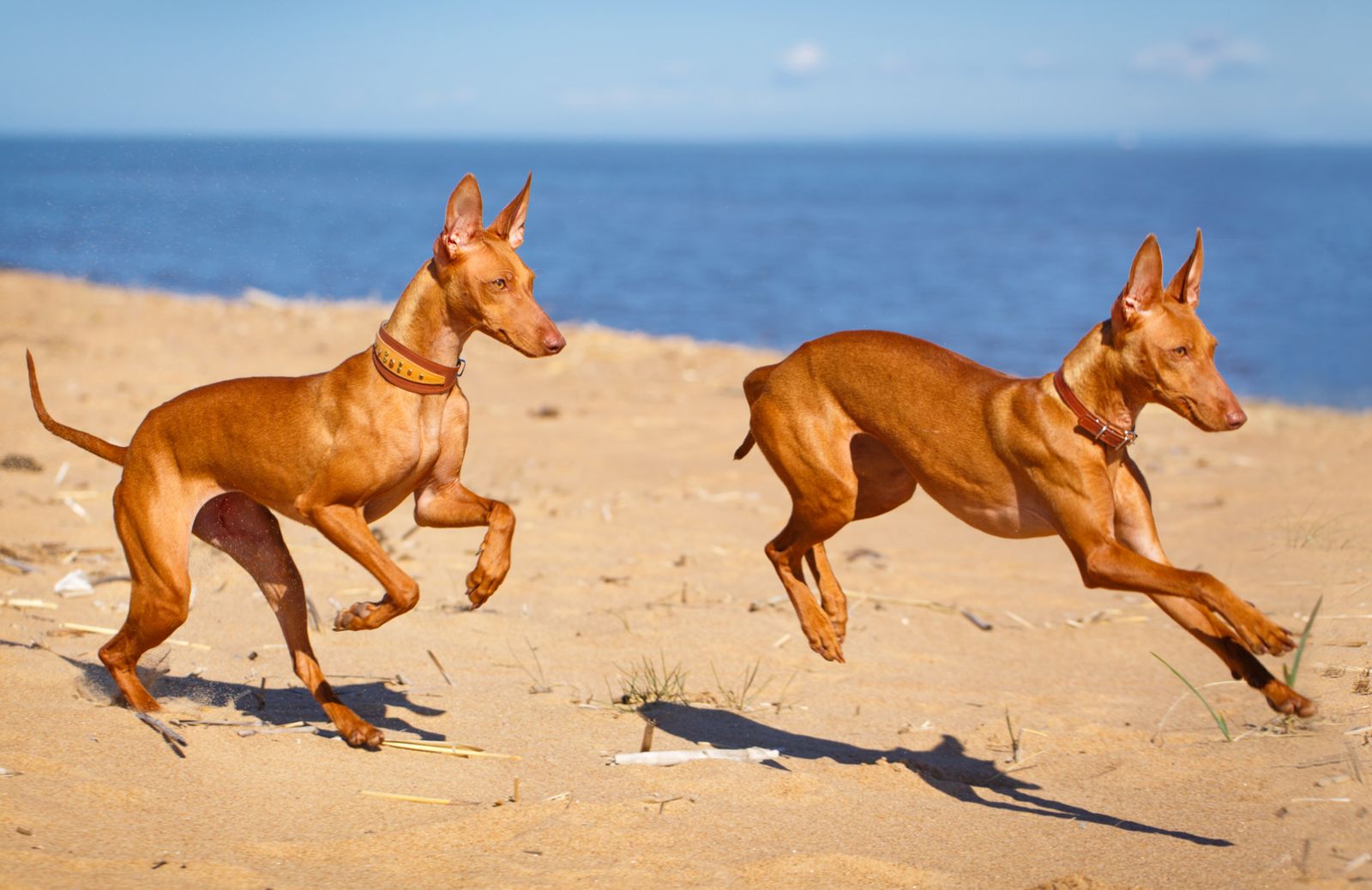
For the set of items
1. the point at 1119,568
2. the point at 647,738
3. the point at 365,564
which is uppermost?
the point at 1119,568

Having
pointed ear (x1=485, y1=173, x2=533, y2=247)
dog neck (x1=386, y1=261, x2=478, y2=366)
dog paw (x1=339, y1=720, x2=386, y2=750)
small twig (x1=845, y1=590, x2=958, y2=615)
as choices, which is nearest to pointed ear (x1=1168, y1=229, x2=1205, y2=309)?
pointed ear (x1=485, y1=173, x2=533, y2=247)

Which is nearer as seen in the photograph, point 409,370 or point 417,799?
point 417,799

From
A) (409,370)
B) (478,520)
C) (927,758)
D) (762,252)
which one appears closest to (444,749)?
(478,520)

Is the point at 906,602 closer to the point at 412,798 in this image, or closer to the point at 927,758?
the point at 927,758

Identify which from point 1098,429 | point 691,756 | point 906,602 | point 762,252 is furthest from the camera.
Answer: point 762,252

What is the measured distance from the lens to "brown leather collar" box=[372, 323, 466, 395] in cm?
509

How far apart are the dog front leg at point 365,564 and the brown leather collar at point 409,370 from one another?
20.8 inches

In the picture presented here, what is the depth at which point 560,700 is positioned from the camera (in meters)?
5.99

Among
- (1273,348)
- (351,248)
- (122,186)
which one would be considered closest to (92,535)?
(122,186)

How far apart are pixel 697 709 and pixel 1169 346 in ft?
8.59

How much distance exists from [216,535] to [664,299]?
24.5 meters

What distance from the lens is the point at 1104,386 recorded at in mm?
4812

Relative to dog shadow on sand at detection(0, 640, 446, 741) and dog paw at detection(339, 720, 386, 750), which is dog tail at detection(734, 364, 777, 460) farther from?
dog paw at detection(339, 720, 386, 750)

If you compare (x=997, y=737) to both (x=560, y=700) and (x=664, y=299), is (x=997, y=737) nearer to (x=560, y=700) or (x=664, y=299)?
(x=560, y=700)
